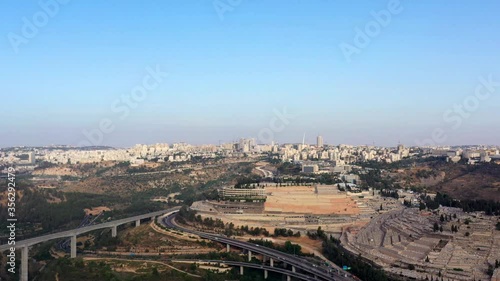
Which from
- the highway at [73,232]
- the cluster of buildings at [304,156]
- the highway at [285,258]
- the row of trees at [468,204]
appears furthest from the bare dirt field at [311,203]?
the cluster of buildings at [304,156]

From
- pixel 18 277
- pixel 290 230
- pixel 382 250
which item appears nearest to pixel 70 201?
pixel 18 277

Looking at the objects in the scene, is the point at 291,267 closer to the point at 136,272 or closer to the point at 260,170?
the point at 136,272

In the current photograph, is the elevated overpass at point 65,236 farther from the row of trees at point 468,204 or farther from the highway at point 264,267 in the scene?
the row of trees at point 468,204

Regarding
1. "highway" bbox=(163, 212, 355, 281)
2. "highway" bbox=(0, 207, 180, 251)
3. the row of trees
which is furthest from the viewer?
the row of trees

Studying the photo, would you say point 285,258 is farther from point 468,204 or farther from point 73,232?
point 468,204

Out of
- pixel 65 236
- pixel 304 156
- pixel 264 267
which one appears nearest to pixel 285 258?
pixel 264 267

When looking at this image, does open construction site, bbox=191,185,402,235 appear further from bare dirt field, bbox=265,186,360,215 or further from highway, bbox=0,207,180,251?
highway, bbox=0,207,180,251

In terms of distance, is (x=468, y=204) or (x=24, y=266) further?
(x=468, y=204)

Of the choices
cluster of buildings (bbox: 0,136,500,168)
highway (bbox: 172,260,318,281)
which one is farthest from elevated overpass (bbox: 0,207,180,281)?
cluster of buildings (bbox: 0,136,500,168)
